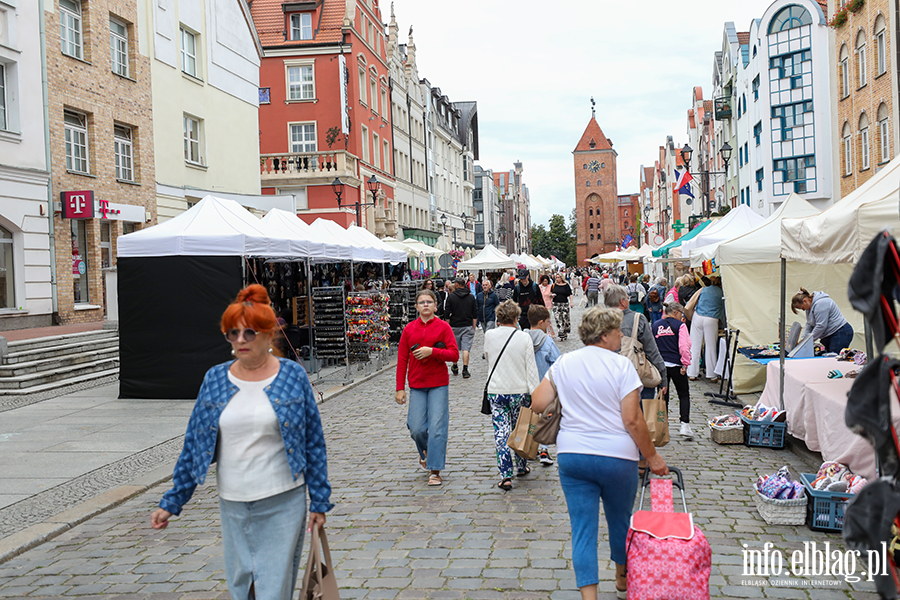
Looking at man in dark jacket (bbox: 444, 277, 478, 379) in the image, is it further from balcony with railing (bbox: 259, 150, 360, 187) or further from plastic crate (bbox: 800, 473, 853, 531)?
balcony with railing (bbox: 259, 150, 360, 187)

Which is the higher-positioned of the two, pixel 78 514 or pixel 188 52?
pixel 188 52

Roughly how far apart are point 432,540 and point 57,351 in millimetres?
11952

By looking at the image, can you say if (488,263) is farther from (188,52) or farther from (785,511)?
(785,511)

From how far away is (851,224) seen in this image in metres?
6.03

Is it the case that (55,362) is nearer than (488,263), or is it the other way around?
(55,362)

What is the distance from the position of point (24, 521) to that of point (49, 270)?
1351 centimetres

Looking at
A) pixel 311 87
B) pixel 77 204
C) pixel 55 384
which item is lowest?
pixel 55 384

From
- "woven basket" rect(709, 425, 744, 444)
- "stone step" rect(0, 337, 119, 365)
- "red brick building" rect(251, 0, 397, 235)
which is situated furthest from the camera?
"red brick building" rect(251, 0, 397, 235)

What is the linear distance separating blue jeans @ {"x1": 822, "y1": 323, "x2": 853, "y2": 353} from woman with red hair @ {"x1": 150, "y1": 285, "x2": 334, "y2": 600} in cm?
878

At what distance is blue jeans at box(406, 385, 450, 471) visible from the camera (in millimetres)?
7238

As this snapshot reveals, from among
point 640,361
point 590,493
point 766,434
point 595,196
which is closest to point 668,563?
point 590,493

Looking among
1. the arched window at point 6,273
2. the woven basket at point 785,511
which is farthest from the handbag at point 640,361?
the arched window at point 6,273

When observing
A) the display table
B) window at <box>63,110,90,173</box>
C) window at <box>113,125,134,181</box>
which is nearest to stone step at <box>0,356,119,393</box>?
window at <box>63,110,90,173</box>

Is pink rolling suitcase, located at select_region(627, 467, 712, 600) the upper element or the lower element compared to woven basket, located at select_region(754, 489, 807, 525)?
upper
